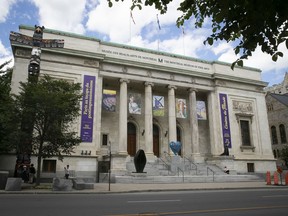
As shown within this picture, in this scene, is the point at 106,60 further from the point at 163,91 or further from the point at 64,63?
the point at 163,91

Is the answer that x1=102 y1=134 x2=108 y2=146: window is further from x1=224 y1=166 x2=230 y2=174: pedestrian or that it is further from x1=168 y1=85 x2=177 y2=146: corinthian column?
x1=224 y1=166 x2=230 y2=174: pedestrian

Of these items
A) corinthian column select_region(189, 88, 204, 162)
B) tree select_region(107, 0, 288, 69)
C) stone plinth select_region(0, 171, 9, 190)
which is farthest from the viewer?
corinthian column select_region(189, 88, 204, 162)

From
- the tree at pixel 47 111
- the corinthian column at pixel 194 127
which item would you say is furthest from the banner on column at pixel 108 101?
the tree at pixel 47 111

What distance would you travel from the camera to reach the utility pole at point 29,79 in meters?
17.2

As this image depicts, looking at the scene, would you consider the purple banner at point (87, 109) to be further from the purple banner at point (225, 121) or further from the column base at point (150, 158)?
the purple banner at point (225, 121)

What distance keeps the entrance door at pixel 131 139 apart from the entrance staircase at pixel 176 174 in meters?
4.20

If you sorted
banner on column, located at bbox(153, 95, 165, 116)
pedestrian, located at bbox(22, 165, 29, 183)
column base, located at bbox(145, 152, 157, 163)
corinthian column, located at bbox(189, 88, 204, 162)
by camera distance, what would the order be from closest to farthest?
pedestrian, located at bbox(22, 165, 29, 183)
column base, located at bbox(145, 152, 157, 163)
banner on column, located at bbox(153, 95, 165, 116)
corinthian column, located at bbox(189, 88, 204, 162)

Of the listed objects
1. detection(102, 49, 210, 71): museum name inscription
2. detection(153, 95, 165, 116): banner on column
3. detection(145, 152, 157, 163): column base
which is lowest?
detection(145, 152, 157, 163): column base

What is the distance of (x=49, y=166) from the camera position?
1024 inches

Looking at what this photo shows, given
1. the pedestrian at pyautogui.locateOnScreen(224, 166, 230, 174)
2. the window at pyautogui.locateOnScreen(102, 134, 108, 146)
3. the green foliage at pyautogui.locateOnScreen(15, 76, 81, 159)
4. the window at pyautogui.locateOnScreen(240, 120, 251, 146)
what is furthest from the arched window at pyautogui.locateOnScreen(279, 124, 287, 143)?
the green foliage at pyautogui.locateOnScreen(15, 76, 81, 159)

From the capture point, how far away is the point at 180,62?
36.3 m

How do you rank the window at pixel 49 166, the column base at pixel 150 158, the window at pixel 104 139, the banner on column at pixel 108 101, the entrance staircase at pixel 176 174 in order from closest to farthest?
the entrance staircase at pixel 176 174
the window at pixel 49 166
the column base at pixel 150 158
the banner on column at pixel 108 101
the window at pixel 104 139

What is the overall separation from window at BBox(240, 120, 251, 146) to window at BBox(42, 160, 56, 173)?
2523cm

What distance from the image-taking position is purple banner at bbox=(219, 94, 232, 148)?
3476cm
